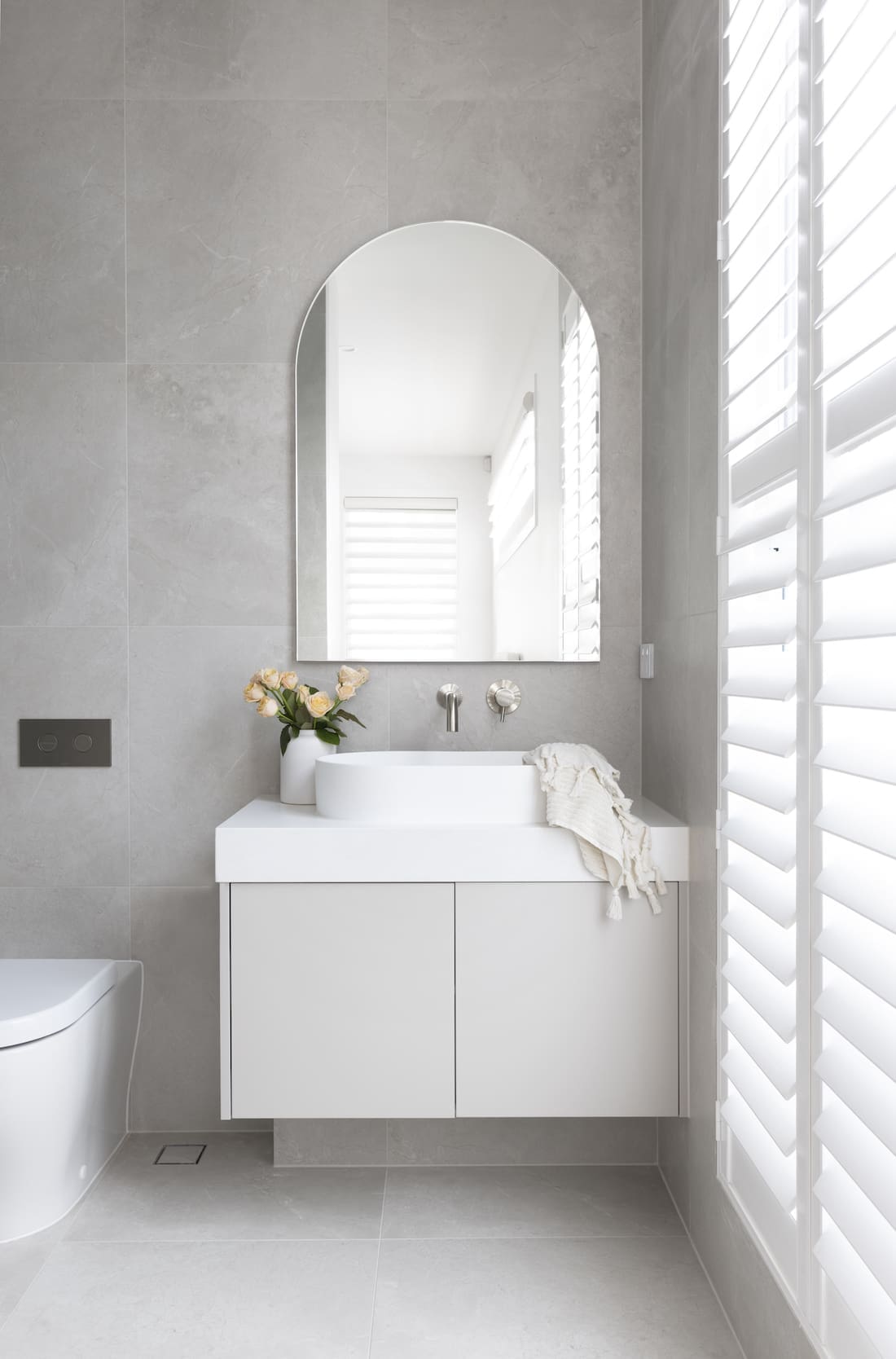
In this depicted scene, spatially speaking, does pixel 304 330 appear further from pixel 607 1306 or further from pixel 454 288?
pixel 607 1306

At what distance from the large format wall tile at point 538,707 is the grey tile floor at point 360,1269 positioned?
3.03 feet

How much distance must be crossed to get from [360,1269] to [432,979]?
514 mm

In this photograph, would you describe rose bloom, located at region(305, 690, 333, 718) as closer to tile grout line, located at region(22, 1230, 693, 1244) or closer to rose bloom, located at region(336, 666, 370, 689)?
rose bloom, located at region(336, 666, 370, 689)

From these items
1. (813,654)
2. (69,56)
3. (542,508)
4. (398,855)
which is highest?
(69,56)

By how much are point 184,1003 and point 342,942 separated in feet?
2.33

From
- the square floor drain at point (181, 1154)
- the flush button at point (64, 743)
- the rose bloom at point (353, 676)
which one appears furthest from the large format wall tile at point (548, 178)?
the square floor drain at point (181, 1154)

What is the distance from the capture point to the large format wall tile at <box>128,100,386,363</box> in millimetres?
2283

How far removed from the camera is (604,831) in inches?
70.7

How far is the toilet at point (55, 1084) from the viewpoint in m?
1.83

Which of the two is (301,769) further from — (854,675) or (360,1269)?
(854,675)

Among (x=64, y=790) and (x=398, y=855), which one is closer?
(x=398, y=855)

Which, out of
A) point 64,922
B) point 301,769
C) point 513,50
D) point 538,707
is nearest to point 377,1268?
point 301,769

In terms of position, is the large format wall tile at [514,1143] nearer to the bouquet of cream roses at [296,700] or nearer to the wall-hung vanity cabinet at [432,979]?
the wall-hung vanity cabinet at [432,979]

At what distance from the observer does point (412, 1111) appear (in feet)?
6.02
